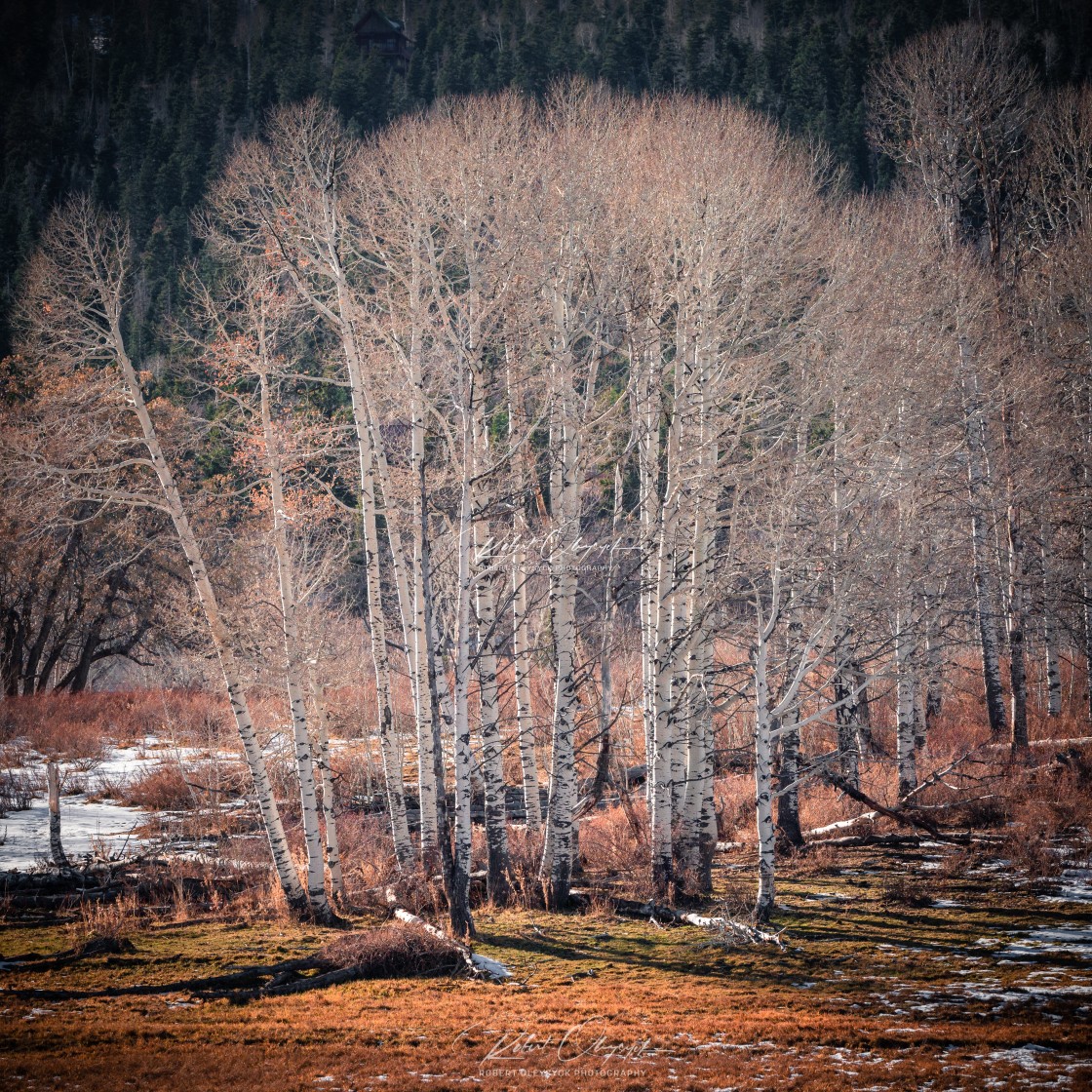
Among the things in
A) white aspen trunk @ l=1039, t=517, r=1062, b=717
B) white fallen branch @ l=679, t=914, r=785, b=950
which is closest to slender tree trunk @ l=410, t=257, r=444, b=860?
white fallen branch @ l=679, t=914, r=785, b=950

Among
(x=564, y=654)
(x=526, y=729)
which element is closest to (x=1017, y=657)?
(x=526, y=729)

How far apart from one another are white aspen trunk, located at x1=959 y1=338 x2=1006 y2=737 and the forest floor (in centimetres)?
833

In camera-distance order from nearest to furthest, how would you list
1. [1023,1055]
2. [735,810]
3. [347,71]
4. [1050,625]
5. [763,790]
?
[1023,1055] → [763,790] → [735,810] → [1050,625] → [347,71]

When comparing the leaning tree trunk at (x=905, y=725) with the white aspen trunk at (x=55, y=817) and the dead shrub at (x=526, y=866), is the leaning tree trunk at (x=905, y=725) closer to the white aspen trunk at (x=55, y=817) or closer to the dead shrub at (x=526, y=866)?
the dead shrub at (x=526, y=866)

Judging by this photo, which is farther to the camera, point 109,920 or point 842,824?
point 842,824

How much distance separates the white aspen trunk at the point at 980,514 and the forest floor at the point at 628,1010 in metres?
8.33

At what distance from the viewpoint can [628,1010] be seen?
8500 mm

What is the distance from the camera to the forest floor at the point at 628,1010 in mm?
6906

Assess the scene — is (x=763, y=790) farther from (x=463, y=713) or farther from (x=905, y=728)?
(x=905, y=728)

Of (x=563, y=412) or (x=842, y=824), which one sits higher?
(x=563, y=412)

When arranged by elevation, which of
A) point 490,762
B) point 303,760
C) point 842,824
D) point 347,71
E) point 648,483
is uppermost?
point 347,71

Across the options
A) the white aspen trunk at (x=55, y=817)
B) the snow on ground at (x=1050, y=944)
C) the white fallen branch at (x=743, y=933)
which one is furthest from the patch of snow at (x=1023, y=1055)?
the white aspen trunk at (x=55, y=817)

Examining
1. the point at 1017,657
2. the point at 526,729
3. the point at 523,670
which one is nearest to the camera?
the point at 526,729

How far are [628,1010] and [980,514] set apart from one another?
14857 millimetres
